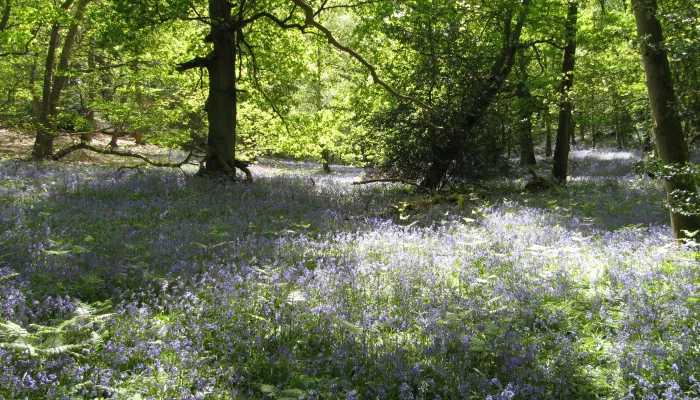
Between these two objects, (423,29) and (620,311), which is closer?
(620,311)

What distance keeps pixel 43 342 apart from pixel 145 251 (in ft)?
9.18

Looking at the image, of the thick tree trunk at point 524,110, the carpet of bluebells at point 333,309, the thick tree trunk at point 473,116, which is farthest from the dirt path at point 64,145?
the thick tree trunk at point 524,110

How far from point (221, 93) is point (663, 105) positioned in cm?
1062

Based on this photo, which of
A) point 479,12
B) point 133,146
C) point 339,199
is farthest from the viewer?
point 133,146

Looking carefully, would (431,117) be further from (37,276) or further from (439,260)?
(37,276)

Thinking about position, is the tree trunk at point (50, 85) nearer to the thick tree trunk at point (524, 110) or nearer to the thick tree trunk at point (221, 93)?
the thick tree trunk at point (221, 93)

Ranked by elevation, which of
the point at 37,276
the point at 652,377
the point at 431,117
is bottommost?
the point at 652,377

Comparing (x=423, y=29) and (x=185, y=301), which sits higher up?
(x=423, y=29)

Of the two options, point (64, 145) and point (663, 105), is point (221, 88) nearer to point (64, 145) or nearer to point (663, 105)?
point (663, 105)

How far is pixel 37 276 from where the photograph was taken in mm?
4965

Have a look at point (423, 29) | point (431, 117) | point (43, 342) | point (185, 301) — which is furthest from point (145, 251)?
point (423, 29)

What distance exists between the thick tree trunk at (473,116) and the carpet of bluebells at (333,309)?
6.52 meters

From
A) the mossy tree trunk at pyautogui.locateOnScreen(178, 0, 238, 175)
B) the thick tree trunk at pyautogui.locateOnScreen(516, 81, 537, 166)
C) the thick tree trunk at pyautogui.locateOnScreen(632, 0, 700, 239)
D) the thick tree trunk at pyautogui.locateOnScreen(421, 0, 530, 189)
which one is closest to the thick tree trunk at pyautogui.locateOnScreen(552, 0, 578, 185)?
the thick tree trunk at pyautogui.locateOnScreen(516, 81, 537, 166)

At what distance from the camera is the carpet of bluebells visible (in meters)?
3.44
